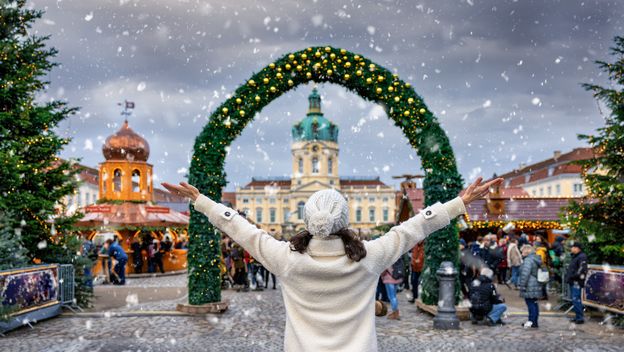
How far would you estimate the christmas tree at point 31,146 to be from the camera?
11305 millimetres

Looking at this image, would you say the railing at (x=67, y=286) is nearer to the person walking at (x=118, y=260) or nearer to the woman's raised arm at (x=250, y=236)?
the person walking at (x=118, y=260)

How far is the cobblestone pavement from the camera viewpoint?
27.5 feet

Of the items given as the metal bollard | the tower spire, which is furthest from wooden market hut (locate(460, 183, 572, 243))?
the tower spire

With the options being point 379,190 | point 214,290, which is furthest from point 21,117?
point 379,190

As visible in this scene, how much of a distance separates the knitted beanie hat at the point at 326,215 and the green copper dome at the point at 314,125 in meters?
111

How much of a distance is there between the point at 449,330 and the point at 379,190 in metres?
99.5

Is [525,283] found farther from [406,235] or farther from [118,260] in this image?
[118,260]

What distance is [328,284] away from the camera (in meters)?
2.58

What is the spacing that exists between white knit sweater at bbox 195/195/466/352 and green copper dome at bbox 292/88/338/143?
111m

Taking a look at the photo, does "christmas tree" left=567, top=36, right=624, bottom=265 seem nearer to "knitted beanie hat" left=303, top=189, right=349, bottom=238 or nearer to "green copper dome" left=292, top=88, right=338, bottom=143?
"knitted beanie hat" left=303, top=189, right=349, bottom=238

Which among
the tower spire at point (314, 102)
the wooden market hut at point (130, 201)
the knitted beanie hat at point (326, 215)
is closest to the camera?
the knitted beanie hat at point (326, 215)

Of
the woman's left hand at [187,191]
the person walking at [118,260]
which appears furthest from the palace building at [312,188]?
the woman's left hand at [187,191]

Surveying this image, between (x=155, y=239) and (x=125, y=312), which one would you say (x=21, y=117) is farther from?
(x=155, y=239)

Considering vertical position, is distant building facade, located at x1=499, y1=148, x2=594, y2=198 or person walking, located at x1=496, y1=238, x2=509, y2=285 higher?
distant building facade, located at x1=499, y1=148, x2=594, y2=198
